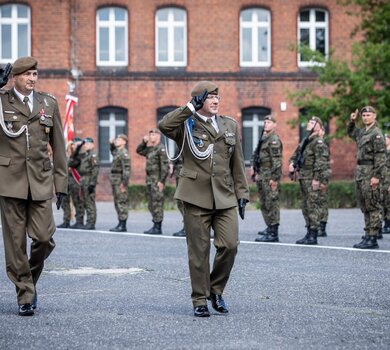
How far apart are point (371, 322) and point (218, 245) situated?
4.63 ft

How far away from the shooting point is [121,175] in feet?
68.2

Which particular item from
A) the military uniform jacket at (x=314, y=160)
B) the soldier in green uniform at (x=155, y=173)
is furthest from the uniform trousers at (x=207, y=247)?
the soldier in green uniform at (x=155, y=173)

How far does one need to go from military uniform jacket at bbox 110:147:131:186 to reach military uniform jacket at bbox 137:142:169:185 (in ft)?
2.11

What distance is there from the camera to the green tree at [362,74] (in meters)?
32.2

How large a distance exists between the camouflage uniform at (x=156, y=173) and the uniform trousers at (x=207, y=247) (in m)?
10.6

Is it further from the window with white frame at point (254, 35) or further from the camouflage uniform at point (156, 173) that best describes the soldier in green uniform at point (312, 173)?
the window with white frame at point (254, 35)

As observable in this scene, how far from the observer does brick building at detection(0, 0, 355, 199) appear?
124ft

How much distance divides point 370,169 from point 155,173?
5.69 meters

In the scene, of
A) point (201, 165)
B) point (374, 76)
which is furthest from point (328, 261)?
point (374, 76)

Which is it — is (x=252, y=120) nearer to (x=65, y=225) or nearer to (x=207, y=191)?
(x=65, y=225)

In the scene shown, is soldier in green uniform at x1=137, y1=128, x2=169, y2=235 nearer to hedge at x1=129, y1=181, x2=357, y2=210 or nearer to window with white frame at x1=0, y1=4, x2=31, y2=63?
hedge at x1=129, y1=181, x2=357, y2=210

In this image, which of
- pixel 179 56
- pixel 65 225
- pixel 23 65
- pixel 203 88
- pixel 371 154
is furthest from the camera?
pixel 179 56

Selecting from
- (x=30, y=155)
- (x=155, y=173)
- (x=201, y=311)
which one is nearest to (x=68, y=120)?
(x=155, y=173)

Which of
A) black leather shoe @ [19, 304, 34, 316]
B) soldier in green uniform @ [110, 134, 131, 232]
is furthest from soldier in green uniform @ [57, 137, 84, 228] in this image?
black leather shoe @ [19, 304, 34, 316]
